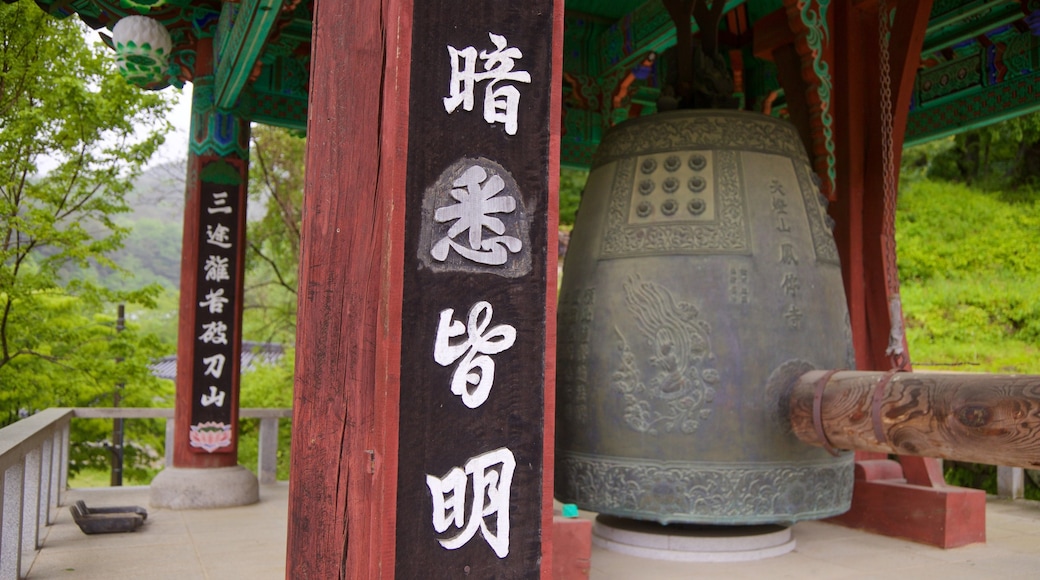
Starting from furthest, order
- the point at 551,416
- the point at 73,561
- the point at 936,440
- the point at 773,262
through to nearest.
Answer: the point at 73,561, the point at 773,262, the point at 936,440, the point at 551,416

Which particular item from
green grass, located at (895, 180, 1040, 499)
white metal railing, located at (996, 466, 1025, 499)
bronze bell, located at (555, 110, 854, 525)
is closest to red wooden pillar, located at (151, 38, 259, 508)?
bronze bell, located at (555, 110, 854, 525)

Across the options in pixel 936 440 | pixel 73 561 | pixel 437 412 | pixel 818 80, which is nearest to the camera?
pixel 437 412

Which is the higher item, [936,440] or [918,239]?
[918,239]

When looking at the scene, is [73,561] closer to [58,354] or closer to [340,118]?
[340,118]

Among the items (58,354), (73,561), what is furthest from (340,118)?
(58,354)

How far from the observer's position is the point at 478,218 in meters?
1.87

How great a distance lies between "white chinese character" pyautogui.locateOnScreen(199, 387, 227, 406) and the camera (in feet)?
18.4

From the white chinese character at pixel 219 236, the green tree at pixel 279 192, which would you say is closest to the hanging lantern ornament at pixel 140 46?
the white chinese character at pixel 219 236

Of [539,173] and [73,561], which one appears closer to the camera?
[539,173]

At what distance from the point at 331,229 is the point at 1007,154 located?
13.6m

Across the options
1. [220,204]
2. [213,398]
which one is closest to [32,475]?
[213,398]

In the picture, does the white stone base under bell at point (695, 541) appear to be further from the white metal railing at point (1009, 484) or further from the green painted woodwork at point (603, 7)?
the green painted woodwork at point (603, 7)

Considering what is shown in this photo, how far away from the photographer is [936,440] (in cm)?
279

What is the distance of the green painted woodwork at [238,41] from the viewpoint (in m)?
4.12
